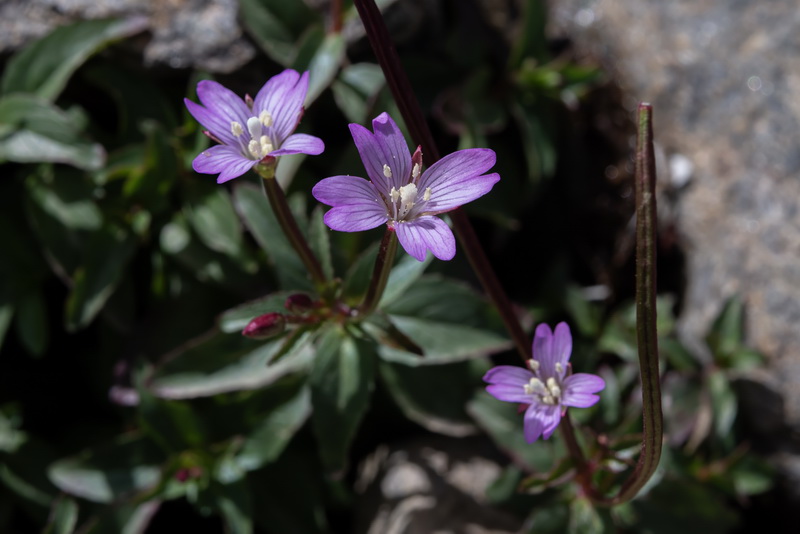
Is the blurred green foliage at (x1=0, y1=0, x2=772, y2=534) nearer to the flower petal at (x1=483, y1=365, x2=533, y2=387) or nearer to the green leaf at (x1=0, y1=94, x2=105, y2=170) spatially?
the green leaf at (x1=0, y1=94, x2=105, y2=170)

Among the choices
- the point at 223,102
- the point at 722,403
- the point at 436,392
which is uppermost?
the point at 223,102

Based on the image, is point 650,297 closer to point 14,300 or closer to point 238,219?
point 238,219

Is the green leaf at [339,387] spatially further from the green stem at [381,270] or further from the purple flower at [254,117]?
the purple flower at [254,117]

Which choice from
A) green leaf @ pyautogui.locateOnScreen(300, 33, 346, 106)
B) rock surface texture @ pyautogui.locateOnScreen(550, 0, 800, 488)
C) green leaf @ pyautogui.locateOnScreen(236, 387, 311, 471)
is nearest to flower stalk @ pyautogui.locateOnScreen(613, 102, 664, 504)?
green leaf @ pyautogui.locateOnScreen(236, 387, 311, 471)

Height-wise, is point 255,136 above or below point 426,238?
above

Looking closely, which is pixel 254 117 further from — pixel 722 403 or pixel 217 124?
pixel 722 403

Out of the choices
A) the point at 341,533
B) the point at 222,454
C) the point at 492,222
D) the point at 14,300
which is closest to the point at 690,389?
the point at 492,222

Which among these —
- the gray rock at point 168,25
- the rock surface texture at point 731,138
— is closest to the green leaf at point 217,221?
the gray rock at point 168,25

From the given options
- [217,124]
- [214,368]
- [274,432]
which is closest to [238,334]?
[214,368]
